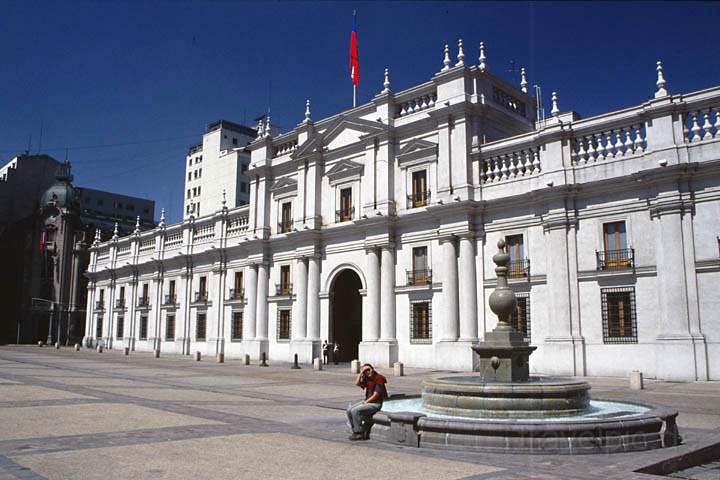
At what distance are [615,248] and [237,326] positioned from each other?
2601 centimetres

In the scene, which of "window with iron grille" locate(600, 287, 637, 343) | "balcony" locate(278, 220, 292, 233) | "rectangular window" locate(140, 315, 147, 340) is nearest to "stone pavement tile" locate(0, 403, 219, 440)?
"window with iron grille" locate(600, 287, 637, 343)

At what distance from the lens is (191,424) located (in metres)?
11.6

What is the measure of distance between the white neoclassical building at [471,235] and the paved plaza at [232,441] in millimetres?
5590

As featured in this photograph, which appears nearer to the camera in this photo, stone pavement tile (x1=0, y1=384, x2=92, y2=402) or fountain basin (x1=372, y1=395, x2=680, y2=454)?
fountain basin (x1=372, y1=395, x2=680, y2=454)

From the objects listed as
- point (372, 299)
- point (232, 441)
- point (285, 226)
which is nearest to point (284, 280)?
point (285, 226)

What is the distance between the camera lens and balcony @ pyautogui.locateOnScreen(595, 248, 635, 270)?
23.8 metres

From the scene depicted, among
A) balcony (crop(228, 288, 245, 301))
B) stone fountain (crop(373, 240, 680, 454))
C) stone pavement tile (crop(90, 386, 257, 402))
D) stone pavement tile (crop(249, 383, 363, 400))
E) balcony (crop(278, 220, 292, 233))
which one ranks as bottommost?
stone pavement tile (crop(249, 383, 363, 400))

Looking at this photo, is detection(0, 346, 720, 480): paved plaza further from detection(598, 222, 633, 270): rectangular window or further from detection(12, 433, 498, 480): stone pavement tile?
detection(598, 222, 633, 270): rectangular window

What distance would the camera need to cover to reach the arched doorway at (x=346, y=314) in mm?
35375

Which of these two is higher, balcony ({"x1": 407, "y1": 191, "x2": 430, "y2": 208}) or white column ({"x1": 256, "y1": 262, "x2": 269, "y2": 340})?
balcony ({"x1": 407, "y1": 191, "x2": 430, "y2": 208})

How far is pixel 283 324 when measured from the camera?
37656 mm

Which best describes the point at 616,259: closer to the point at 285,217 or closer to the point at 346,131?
the point at 346,131

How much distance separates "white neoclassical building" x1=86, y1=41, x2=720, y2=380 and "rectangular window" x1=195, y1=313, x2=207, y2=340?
43 cm

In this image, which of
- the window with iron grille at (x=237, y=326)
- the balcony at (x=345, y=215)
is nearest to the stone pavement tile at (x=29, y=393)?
the balcony at (x=345, y=215)
